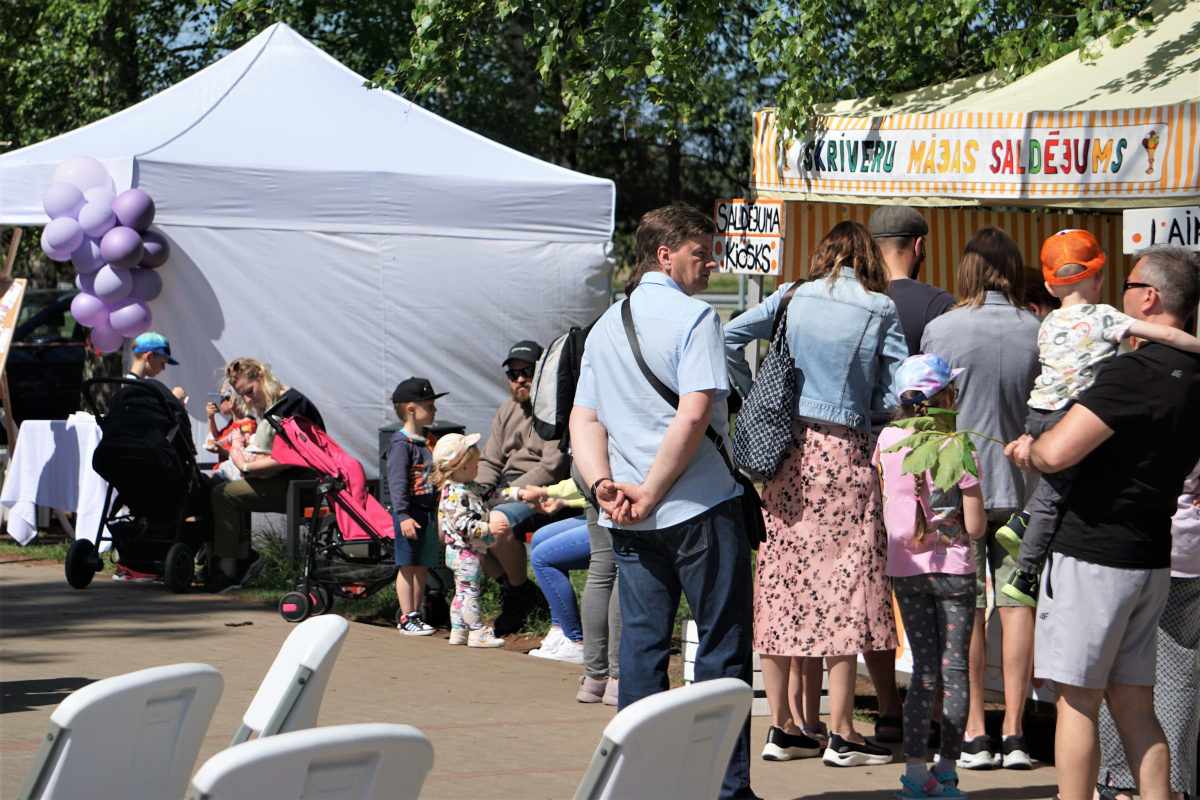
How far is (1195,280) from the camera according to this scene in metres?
3.86

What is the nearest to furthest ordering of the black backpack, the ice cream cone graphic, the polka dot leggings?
the polka dot leggings, the black backpack, the ice cream cone graphic

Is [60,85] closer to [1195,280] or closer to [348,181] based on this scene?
[348,181]

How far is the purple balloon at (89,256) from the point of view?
9.86 meters

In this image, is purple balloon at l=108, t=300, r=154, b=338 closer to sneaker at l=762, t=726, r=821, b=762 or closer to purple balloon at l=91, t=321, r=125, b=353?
purple balloon at l=91, t=321, r=125, b=353

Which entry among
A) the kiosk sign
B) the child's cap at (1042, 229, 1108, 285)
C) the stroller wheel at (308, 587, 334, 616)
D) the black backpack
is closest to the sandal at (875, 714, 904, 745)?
the black backpack

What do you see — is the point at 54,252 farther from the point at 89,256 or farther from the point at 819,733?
the point at 819,733

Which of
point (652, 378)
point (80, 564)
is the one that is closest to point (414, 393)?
point (80, 564)

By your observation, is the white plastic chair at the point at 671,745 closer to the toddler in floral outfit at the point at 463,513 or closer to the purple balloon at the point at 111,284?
the toddler in floral outfit at the point at 463,513

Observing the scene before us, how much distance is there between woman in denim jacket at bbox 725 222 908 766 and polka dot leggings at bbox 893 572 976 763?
137 millimetres

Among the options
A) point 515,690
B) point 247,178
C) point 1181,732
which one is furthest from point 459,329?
point 1181,732

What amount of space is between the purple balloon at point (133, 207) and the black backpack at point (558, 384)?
515 cm

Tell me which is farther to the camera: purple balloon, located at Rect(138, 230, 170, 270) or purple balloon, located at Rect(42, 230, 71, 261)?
purple balloon, located at Rect(138, 230, 170, 270)

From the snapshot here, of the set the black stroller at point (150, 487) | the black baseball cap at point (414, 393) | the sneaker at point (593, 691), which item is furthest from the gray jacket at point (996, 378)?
the black stroller at point (150, 487)

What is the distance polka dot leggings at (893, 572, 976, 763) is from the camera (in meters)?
4.56
